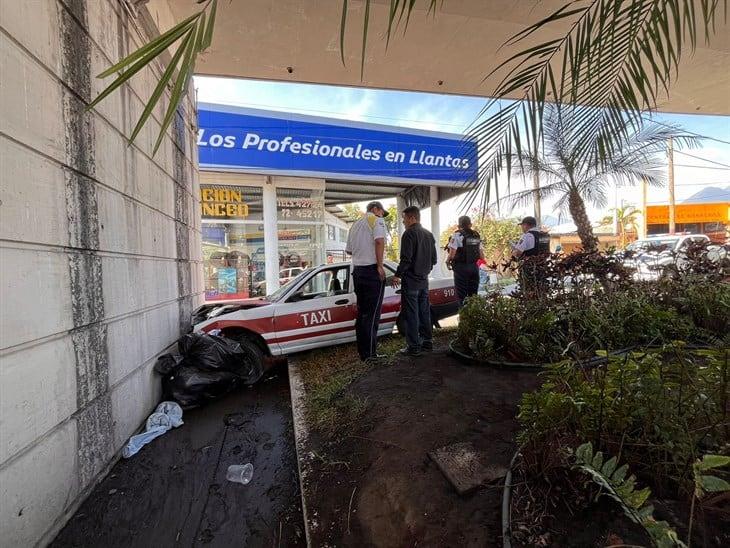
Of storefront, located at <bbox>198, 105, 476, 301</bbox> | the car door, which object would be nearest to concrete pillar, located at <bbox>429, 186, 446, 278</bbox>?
storefront, located at <bbox>198, 105, 476, 301</bbox>

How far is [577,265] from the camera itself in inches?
160

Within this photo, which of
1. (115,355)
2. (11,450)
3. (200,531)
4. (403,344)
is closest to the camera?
(11,450)

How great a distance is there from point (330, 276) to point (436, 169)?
6.72 m

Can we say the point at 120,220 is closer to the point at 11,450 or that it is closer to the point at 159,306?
the point at 159,306

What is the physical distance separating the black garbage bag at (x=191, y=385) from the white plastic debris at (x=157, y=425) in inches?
4.2

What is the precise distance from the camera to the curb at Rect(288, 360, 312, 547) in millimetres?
2031

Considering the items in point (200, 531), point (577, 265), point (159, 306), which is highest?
point (577, 265)

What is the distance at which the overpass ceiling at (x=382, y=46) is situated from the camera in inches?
171

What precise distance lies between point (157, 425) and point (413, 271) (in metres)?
2.94

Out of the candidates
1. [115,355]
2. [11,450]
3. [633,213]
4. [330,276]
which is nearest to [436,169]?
[330,276]

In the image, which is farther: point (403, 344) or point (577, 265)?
point (403, 344)

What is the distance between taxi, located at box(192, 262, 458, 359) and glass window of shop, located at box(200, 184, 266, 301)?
414cm

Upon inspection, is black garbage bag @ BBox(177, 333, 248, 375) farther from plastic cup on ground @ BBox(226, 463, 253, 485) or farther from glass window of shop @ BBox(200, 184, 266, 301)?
glass window of shop @ BBox(200, 184, 266, 301)

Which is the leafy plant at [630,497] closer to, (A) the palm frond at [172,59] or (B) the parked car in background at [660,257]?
(A) the palm frond at [172,59]
